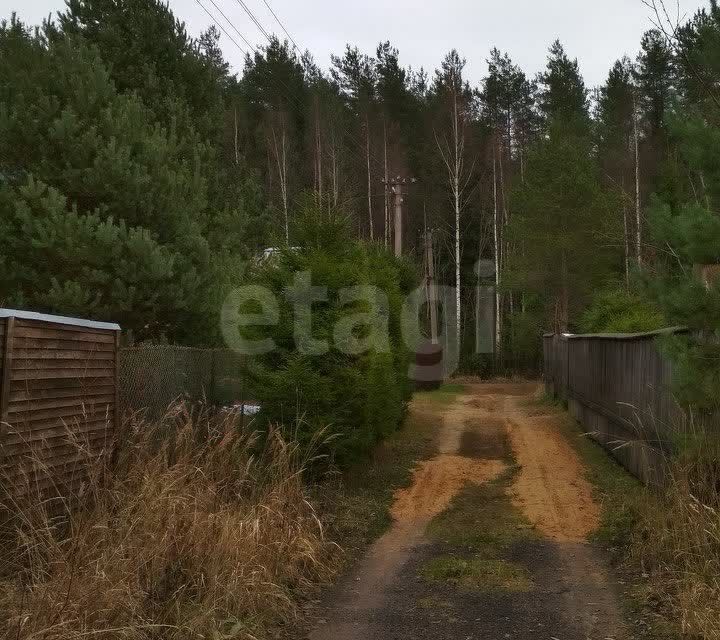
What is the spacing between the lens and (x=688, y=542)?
6.16 m

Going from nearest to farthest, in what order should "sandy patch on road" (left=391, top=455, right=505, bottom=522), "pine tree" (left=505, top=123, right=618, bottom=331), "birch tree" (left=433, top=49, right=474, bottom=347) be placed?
"sandy patch on road" (left=391, top=455, right=505, bottom=522) < "pine tree" (left=505, top=123, right=618, bottom=331) < "birch tree" (left=433, top=49, right=474, bottom=347)

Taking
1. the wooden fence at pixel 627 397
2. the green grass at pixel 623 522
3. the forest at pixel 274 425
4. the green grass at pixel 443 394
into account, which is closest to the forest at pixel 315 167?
the forest at pixel 274 425

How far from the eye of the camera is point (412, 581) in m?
6.73

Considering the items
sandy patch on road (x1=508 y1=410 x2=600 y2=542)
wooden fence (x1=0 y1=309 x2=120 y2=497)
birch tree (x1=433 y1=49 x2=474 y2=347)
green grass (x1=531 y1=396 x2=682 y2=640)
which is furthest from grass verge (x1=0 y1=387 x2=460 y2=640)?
birch tree (x1=433 y1=49 x2=474 y2=347)

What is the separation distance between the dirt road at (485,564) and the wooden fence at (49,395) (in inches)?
90.0

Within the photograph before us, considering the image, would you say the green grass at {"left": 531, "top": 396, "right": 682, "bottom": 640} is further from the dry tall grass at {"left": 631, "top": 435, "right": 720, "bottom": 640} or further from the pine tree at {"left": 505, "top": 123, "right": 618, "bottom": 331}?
the pine tree at {"left": 505, "top": 123, "right": 618, "bottom": 331}

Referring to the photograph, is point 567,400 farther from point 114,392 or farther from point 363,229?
point 363,229

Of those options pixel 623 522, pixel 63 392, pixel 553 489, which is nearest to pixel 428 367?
pixel 553 489

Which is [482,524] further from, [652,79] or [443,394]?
[652,79]

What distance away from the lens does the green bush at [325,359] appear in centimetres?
958

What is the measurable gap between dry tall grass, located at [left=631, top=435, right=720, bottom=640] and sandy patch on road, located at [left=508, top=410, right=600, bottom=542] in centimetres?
91

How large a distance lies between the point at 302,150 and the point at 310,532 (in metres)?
33.8

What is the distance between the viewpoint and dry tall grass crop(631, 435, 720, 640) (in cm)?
521

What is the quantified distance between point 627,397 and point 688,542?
5644mm
